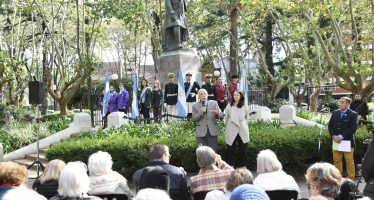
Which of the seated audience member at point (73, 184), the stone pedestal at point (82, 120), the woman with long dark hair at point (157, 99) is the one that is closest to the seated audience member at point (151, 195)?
the seated audience member at point (73, 184)

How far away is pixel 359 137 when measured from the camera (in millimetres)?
11703

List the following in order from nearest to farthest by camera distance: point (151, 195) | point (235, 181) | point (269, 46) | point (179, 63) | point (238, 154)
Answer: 1. point (151, 195)
2. point (235, 181)
3. point (238, 154)
4. point (179, 63)
5. point (269, 46)

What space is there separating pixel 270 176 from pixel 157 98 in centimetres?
1001

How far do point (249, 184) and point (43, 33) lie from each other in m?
26.0

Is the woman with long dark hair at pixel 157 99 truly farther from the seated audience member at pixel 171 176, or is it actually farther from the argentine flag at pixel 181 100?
the seated audience member at pixel 171 176

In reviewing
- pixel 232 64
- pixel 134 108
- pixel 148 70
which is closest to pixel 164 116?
pixel 134 108

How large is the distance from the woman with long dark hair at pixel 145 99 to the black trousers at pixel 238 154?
5048mm

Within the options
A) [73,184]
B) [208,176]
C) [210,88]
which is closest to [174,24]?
[210,88]

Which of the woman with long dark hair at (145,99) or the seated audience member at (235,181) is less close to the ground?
the woman with long dark hair at (145,99)

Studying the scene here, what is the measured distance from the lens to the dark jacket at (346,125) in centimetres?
1017

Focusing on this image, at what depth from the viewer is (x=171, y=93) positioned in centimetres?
1535

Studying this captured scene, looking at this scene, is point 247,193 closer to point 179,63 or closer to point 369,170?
point 369,170

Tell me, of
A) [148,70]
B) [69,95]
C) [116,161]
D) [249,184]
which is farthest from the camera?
[148,70]

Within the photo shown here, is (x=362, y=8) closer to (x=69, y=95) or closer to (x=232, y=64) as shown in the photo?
(x=232, y=64)
